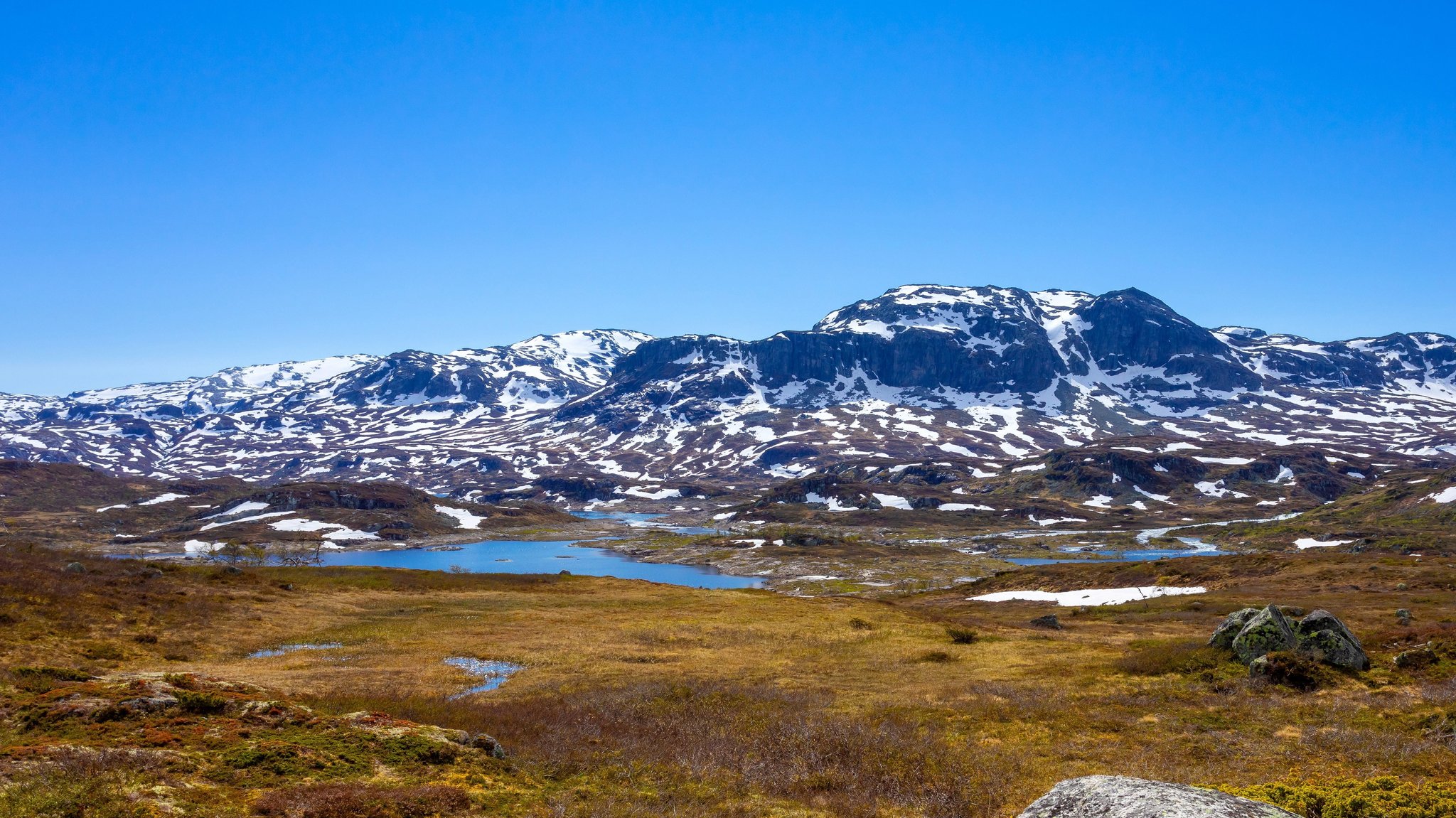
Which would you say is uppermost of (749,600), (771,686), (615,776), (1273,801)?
(1273,801)

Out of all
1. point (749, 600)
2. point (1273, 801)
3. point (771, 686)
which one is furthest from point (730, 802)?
point (749, 600)

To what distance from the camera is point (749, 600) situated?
8075 centimetres

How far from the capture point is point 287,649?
45.9 m

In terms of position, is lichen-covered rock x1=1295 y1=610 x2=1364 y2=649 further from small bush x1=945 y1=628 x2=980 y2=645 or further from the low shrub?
the low shrub

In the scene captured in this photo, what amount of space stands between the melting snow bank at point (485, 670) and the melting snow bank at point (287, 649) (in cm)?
885

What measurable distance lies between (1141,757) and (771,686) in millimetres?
17203

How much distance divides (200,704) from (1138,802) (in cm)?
2540

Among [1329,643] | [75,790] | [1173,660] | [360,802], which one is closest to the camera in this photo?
[75,790]

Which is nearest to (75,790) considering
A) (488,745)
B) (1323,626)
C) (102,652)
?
(488,745)

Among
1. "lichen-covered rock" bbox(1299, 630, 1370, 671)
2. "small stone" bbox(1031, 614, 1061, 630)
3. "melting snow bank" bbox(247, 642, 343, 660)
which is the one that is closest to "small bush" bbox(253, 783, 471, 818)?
"melting snow bank" bbox(247, 642, 343, 660)

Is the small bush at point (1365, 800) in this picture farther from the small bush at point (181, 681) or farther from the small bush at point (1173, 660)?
the small bush at point (181, 681)

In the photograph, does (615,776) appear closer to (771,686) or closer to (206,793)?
(206,793)

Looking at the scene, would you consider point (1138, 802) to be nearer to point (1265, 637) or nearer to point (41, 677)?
point (1265, 637)

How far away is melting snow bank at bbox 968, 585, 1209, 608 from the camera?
8938cm
